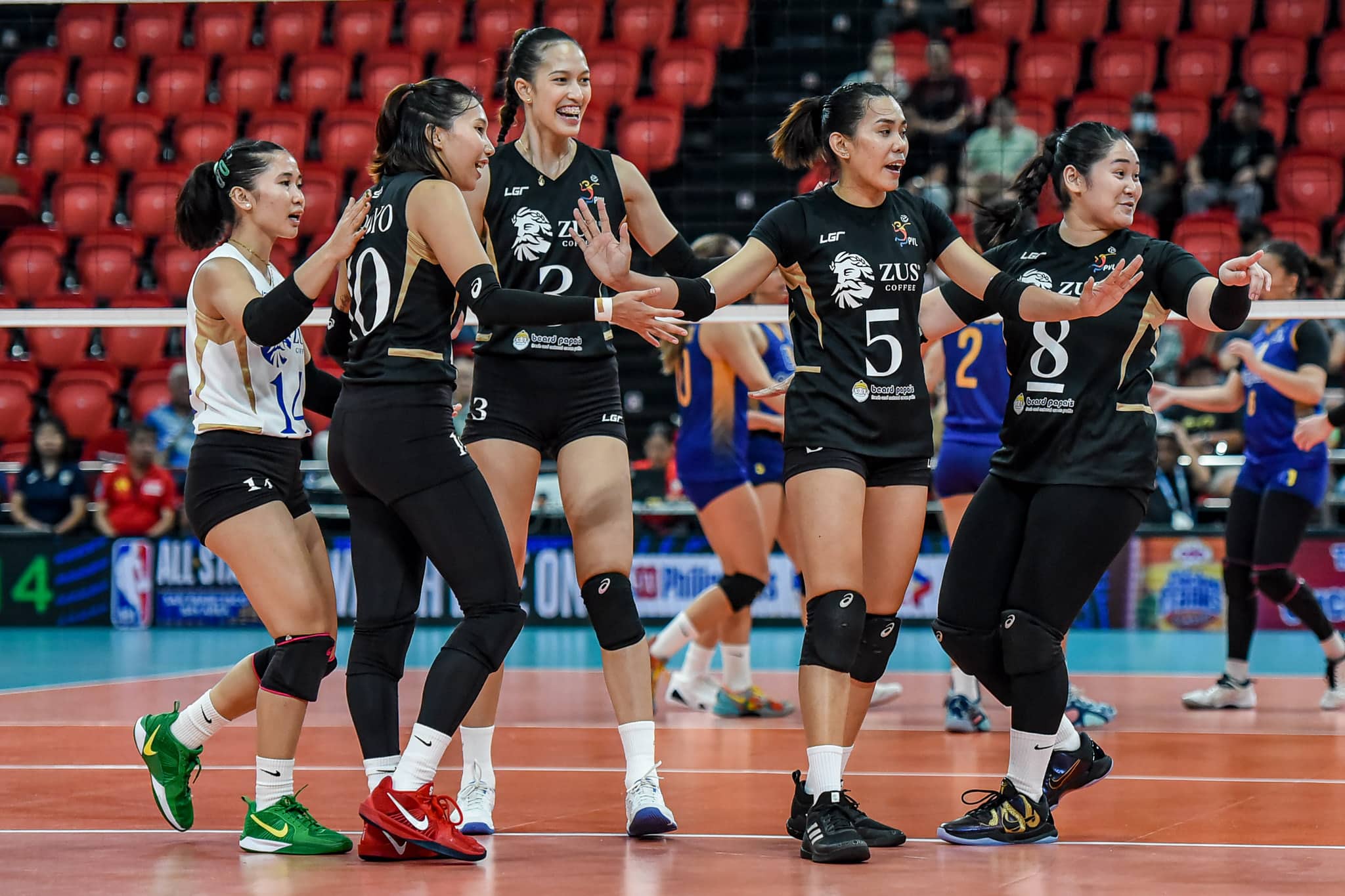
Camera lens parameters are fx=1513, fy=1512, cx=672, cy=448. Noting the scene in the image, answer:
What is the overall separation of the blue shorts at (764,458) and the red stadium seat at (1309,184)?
8.15m

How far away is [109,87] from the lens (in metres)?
15.6

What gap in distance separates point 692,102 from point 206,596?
6798 mm

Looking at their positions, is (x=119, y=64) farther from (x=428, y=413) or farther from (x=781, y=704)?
(x=428, y=413)

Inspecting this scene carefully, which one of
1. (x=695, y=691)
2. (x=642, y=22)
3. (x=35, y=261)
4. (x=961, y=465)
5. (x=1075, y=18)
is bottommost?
(x=695, y=691)

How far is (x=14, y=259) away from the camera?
47.4 feet

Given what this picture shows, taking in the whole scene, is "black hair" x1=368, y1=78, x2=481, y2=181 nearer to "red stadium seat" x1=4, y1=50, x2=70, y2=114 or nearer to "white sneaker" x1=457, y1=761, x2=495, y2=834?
"white sneaker" x1=457, y1=761, x2=495, y2=834

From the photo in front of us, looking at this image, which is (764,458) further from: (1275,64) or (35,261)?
(1275,64)

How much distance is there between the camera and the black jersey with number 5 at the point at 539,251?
4668 mm

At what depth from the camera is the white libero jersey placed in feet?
14.8

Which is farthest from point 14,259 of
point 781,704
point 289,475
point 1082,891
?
point 1082,891

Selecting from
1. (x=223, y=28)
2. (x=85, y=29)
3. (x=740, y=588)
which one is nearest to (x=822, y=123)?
(x=740, y=588)

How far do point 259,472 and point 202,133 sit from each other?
37.7 ft

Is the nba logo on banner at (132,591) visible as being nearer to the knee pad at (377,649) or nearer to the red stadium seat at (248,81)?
the red stadium seat at (248,81)

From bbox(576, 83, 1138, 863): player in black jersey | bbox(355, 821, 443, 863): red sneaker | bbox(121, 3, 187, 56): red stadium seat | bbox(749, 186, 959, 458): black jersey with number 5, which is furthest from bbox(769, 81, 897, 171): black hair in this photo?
bbox(121, 3, 187, 56): red stadium seat
